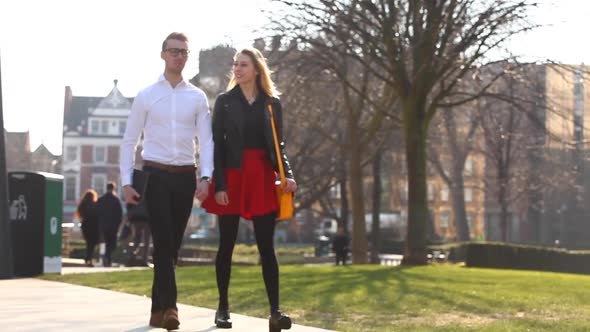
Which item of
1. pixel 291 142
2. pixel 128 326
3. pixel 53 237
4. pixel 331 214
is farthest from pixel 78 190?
pixel 128 326

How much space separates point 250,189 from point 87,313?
7.51 feet

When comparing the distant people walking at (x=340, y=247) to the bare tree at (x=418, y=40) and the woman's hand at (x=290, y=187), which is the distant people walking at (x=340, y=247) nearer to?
the bare tree at (x=418, y=40)

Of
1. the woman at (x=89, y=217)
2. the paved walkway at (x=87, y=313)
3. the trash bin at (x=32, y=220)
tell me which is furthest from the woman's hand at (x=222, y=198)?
the woman at (x=89, y=217)

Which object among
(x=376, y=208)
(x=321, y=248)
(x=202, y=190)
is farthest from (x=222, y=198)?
(x=321, y=248)

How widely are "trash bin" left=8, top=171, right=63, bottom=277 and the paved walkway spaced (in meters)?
3.85

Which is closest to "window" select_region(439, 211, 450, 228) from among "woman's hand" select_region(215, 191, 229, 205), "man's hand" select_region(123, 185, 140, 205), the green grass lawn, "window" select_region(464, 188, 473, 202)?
"window" select_region(464, 188, 473, 202)

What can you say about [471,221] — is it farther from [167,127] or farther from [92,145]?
[167,127]

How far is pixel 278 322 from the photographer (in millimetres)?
7457

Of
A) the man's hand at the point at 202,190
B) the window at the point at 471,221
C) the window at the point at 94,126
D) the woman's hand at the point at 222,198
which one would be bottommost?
the woman's hand at the point at 222,198

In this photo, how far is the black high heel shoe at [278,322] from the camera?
24.4 feet

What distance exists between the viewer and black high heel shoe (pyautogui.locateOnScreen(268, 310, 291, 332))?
7.44 meters

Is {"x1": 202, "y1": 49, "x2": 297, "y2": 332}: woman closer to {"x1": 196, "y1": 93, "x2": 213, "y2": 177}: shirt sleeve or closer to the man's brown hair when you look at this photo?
{"x1": 196, "y1": 93, "x2": 213, "y2": 177}: shirt sleeve

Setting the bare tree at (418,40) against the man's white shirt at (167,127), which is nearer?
the man's white shirt at (167,127)

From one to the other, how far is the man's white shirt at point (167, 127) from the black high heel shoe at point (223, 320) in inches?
39.6
